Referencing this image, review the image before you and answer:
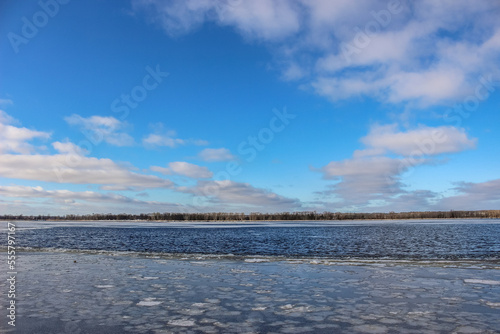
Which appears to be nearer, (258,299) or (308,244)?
(258,299)

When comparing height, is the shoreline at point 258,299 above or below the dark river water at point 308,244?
above

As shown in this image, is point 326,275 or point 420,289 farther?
point 326,275

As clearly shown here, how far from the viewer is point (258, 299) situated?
809 cm

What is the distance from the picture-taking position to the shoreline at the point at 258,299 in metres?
5.99

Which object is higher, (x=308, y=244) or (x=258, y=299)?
(x=258, y=299)

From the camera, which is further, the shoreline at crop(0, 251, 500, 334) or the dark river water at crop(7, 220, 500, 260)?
the dark river water at crop(7, 220, 500, 260)

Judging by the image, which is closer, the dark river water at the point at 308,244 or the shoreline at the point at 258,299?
the shoreline at the point at 258,299

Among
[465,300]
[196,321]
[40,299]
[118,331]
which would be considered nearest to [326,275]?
[465,300]

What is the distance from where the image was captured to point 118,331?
18.5ft

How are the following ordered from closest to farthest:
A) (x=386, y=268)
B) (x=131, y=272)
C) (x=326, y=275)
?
(x=326, y=275) < (x=131, y=272) < (x=386, y=268)

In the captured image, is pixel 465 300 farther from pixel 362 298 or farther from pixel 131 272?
pixel 131 272

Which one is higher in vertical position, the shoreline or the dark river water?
the shoreline

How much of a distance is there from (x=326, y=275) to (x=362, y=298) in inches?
138

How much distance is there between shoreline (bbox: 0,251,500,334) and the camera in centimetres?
599
